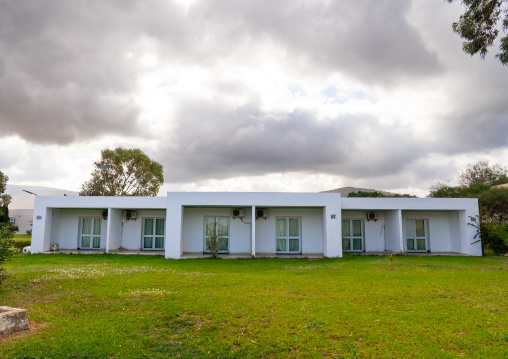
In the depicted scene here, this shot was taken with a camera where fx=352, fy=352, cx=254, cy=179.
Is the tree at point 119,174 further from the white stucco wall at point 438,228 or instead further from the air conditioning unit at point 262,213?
the white stucco wall at point 438,228

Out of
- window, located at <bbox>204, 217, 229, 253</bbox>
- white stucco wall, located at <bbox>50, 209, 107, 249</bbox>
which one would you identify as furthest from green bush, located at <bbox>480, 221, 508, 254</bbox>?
white stucco wall, located at <bbox>50, 209, 107, 249</bbox>

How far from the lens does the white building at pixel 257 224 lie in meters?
17.3

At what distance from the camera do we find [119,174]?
40.5 m

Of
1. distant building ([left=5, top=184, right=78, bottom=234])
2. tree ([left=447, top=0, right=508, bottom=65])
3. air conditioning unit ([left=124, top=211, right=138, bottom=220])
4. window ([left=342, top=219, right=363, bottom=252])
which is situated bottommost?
window ([left=342, top=219, right=363, bottom=252])

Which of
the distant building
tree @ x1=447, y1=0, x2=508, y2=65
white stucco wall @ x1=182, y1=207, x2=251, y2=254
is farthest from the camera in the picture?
the distant building

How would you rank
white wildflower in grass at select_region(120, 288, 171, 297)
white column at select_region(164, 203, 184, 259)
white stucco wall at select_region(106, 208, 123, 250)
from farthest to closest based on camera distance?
white stucco wall at select_region(106, 208, 123, 250) < white column at select_region(164, 203, 184, 259) < white wildflower in grass at select_region(120, 288, 171, 297)

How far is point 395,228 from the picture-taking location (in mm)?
18703

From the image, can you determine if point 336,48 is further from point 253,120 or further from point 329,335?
point 329,335

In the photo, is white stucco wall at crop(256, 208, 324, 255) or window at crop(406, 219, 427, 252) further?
window at crop(406, 219, 427, 252)

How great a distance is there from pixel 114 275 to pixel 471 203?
1777 cm

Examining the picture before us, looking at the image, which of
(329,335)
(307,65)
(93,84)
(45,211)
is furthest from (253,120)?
(329,335)

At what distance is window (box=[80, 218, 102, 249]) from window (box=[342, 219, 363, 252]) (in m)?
13.8

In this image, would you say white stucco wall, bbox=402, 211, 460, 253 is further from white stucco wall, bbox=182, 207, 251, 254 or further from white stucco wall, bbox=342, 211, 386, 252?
white stucco wall, bbox=182, 207, 251, 254

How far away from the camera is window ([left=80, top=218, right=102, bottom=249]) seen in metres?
19.7
